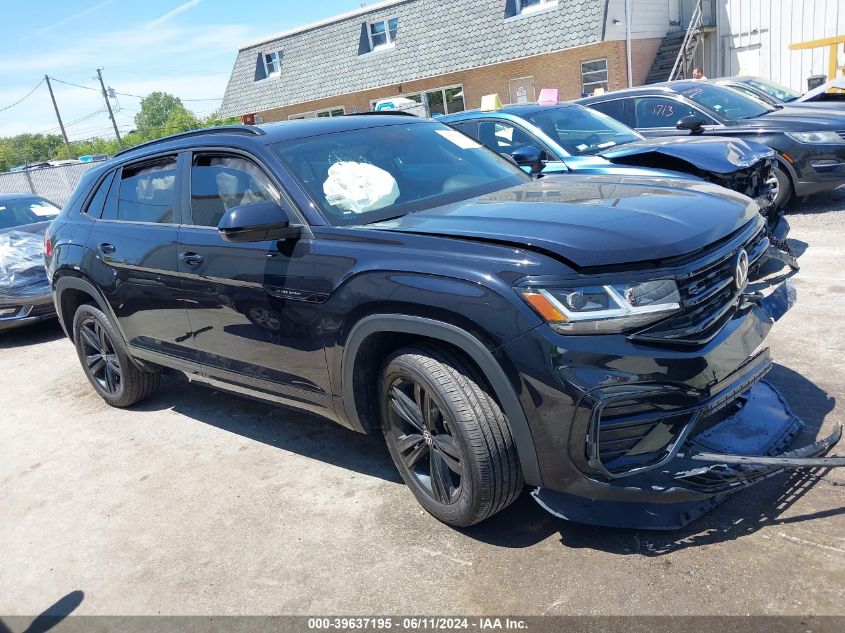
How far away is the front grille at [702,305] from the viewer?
2.62 meters

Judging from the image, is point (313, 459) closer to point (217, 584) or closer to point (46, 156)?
point (217, 584)

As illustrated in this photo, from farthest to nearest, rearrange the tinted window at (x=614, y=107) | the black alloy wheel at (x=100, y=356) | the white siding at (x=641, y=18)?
the white siding at (x=641, y=18), the tinted window at (x=614, y=107), the black alloy wheel at (x=100, y=356)

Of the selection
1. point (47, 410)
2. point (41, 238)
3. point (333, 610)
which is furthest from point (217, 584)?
point (41, 238)

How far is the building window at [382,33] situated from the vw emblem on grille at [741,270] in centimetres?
2533

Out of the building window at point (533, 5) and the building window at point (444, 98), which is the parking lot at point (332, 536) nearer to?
the building window at point (533, 5)

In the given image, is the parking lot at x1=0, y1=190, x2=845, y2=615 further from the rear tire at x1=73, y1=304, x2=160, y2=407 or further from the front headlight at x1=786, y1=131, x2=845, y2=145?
the front headlight at x1=786, y1=131, x2=845, y2=145

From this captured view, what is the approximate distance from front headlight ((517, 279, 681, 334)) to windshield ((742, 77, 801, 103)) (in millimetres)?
9234

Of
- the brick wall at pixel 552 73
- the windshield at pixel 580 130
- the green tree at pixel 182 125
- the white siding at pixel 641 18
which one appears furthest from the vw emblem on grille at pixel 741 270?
the green tree at pixel 182 125

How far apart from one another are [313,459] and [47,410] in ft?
8.96

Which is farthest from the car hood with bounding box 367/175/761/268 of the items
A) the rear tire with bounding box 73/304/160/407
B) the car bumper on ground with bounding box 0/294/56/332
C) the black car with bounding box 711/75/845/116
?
the black car with bounding box 711/75/845/116

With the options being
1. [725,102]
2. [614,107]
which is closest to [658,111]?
[614,107]

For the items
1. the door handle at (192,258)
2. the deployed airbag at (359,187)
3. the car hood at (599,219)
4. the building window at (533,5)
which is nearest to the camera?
the car hood at (599,219)

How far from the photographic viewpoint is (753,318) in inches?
120

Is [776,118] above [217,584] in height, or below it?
above
